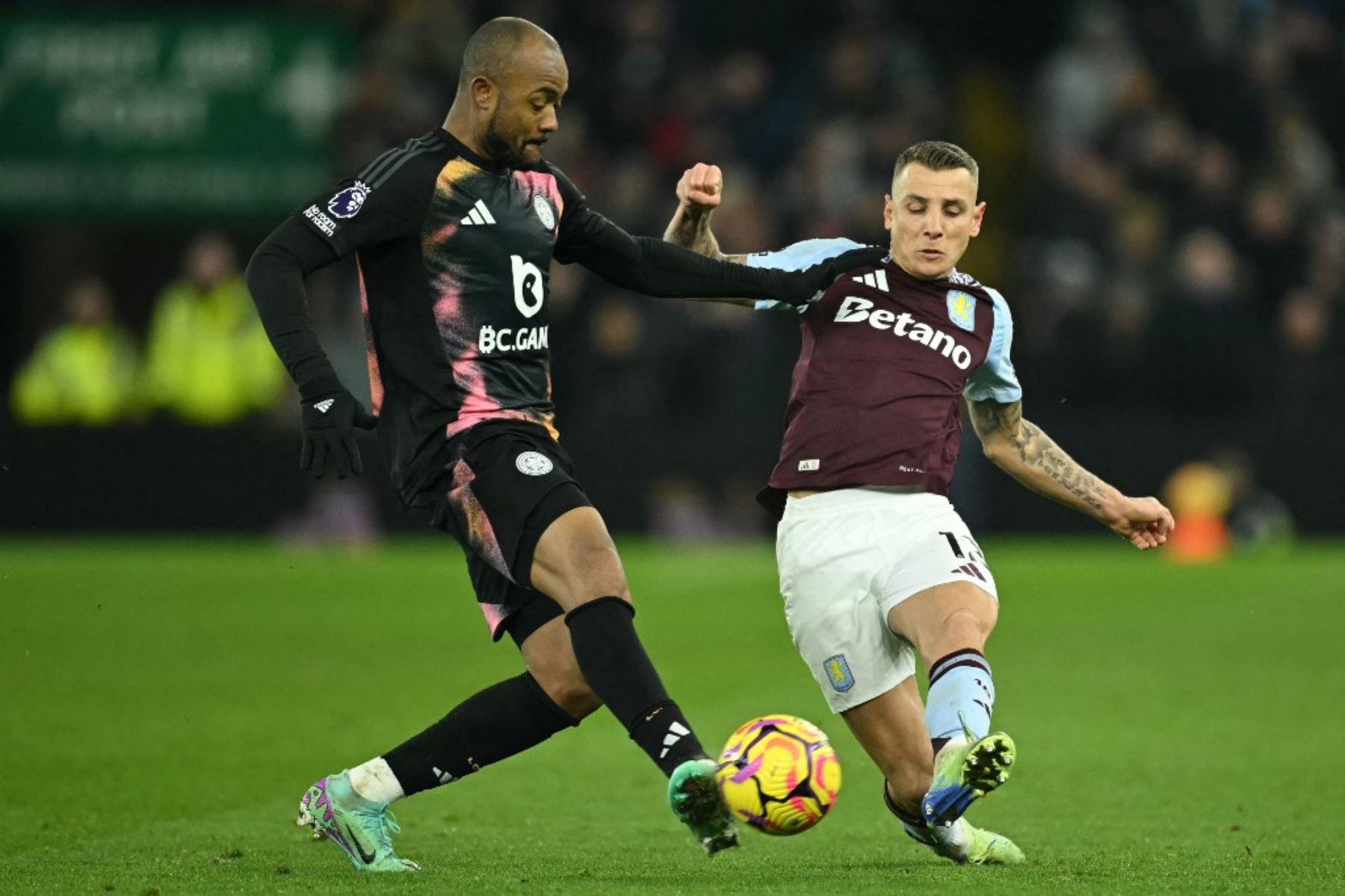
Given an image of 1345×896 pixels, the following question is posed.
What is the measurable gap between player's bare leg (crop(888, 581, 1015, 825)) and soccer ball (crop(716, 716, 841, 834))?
25 cm

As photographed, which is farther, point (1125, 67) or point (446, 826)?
point (1125, 67)

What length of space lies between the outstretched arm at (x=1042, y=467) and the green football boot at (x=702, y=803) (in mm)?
1624

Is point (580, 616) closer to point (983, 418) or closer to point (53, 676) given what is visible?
point (983, 418)

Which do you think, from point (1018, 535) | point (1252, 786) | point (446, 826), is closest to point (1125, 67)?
point (1018, 535)

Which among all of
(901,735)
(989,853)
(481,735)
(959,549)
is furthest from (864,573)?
(481,735)

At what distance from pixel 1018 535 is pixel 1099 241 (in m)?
2.46

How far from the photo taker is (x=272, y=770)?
821cm

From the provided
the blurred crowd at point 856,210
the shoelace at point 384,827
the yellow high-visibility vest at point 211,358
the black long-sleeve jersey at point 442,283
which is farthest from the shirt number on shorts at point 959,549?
the yellow high-visibility vest at point 211,358

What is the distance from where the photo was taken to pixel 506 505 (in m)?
5.64

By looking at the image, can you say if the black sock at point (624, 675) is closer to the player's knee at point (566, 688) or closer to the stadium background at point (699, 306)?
the player's knee at point (566, 688)

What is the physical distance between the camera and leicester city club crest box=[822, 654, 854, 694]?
230 inches

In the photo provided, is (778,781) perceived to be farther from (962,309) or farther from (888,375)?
(962,309)

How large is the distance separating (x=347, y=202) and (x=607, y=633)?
50.1 inches

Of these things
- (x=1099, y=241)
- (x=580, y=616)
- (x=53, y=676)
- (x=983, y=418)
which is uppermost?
(x=1099, y=241)
